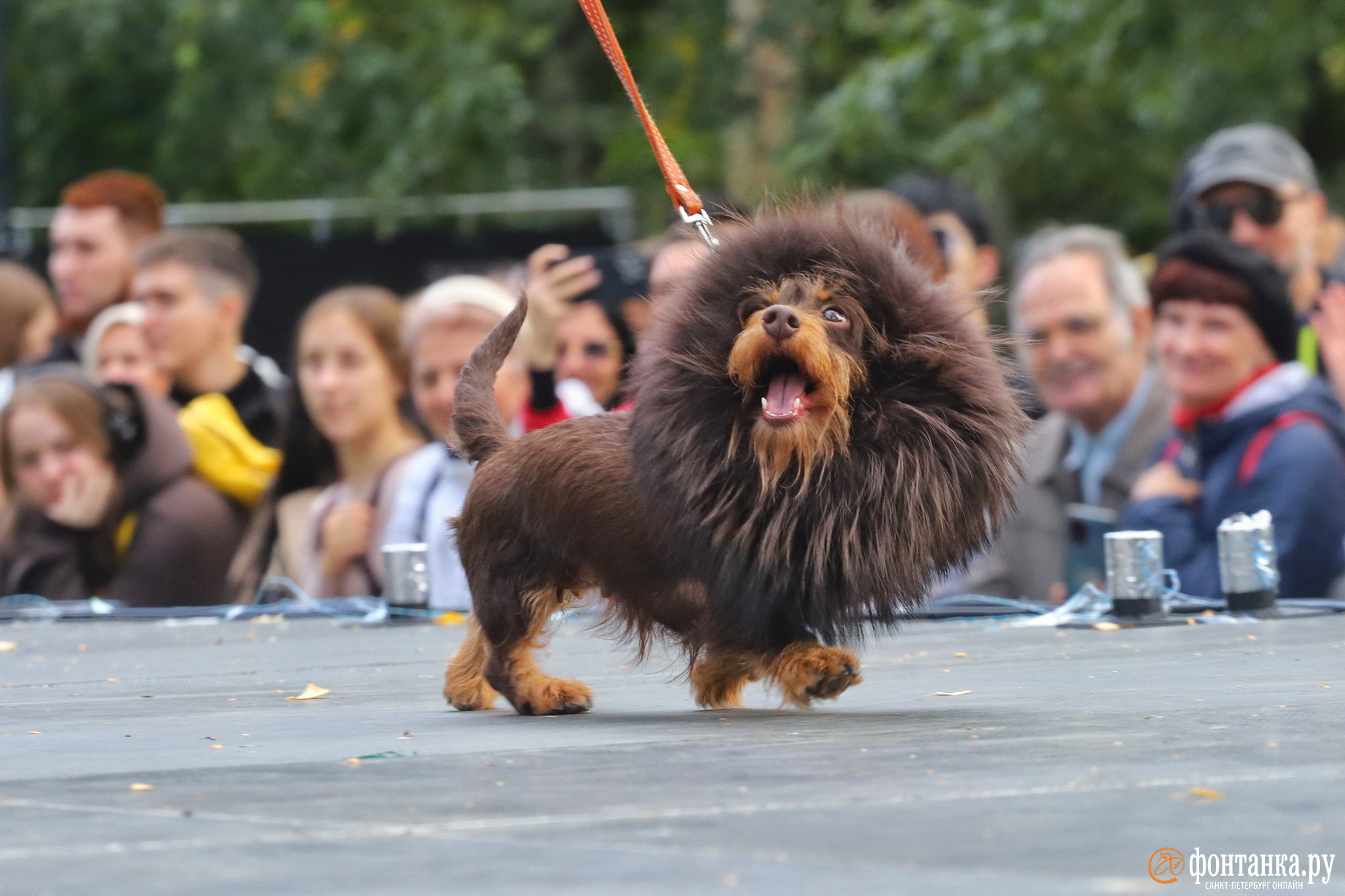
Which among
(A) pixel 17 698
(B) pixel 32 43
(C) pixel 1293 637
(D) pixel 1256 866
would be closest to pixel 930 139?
(B) pixel 32 43

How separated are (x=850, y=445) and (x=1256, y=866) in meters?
2.21

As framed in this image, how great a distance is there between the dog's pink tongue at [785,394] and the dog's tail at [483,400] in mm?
961

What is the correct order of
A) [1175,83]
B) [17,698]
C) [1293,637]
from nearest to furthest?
1. [17,698]
2. [1293,637]
3. [1175,83]

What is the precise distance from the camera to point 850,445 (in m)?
4.77

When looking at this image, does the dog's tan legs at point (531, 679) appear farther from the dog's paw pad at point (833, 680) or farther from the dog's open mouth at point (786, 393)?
the dog's open mouth at point (786, 393)

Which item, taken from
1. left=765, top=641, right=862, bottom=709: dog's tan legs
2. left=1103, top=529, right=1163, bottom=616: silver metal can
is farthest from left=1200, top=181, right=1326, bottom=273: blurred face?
left=765, top=641, right=862, bottom=709: dog's tan legs

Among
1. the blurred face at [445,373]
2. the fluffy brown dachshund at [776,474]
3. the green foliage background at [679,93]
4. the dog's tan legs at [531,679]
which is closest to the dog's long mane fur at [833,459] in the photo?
the fluffy brown dachshund at [776,474]

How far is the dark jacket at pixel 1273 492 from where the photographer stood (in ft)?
23.8

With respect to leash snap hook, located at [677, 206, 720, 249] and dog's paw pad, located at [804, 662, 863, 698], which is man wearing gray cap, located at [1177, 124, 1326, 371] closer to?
leash snap hook, located at [677, 206, 720, 249]

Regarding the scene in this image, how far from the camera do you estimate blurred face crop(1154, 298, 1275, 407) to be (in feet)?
25.1

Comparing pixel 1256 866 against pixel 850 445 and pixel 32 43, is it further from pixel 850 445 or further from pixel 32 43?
pixel 32 43

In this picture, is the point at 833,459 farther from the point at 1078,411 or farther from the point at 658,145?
the point at 1078,411

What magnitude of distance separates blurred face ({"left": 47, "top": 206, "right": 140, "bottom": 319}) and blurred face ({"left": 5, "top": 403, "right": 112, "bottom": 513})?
2203mm

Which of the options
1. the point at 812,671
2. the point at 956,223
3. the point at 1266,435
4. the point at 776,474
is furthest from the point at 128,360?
the point at 812,671
